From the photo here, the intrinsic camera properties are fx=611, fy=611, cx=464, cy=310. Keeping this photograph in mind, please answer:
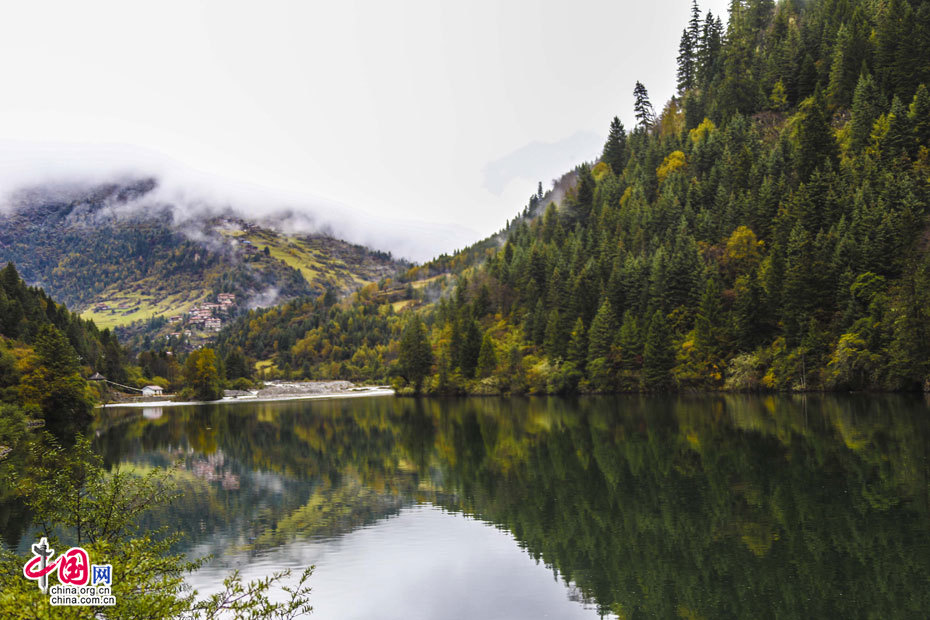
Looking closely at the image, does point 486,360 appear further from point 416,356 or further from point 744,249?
point 744,249

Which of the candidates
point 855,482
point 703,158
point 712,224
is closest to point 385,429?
point 855,482

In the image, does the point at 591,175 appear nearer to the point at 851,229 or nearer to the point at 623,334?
the point at 623,334

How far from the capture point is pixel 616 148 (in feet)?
537

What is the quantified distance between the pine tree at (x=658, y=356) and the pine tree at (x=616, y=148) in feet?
229

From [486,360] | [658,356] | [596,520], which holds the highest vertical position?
[486,360]

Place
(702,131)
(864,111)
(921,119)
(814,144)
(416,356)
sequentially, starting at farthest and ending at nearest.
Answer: (416,356) < (702,131) < (814,144) < (864,111) < (921,119)

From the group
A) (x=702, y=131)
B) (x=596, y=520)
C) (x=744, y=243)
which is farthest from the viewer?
(x=702, y=131)

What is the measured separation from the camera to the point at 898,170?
83.2 meters

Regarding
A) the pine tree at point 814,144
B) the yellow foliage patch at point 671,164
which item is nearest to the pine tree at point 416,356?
the yellow foliage patch at point 671,164

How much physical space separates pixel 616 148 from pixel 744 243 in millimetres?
72091

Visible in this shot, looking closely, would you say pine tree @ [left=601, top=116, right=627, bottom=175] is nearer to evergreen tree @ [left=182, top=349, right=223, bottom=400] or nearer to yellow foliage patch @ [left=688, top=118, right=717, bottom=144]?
yellow foliage patch @ [left=688, top=118, right=717, bottom=144]

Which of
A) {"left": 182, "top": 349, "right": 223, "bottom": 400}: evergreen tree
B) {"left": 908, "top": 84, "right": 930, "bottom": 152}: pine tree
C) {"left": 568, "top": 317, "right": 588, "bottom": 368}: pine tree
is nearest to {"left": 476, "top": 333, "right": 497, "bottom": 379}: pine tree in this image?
{"left": 568, "top": 317, "right": 588, "bottom": 368}: pine tree

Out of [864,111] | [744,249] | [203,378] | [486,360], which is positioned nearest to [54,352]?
[486,360]

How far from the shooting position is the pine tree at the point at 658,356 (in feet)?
334
